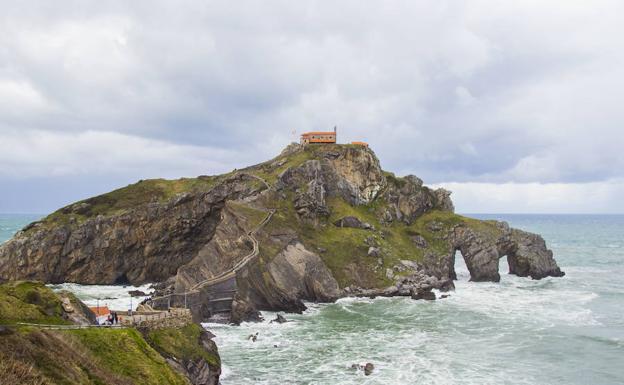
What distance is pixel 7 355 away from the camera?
2208 cm

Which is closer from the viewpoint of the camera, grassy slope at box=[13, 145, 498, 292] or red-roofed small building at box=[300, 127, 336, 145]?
grassy slope at box=[13, 145, 498, 292]

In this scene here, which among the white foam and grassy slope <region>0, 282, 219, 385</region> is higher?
grassy slope <region>0, 282, 219, 385</region>

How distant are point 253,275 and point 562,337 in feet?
156

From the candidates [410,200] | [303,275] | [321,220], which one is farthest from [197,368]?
[410,200]

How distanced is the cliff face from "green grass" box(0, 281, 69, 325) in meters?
41.5

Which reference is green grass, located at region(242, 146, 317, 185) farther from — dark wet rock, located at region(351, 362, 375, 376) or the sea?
dark wet rock, located at region(351, 362, 375, 376)

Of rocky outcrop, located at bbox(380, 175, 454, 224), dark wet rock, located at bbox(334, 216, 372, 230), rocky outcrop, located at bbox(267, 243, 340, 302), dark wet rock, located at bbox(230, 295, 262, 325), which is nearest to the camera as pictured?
dark wet rock, located at bbox(230, 295, 262, 325)

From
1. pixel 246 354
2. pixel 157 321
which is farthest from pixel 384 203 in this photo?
pixel 157 321

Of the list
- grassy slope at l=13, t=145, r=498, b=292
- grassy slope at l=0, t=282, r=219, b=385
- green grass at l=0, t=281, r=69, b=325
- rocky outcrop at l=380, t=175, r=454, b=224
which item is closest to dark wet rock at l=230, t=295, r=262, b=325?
grassy slope at l=13, t=145, r=498, b=292

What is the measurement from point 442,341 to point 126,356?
4346cm

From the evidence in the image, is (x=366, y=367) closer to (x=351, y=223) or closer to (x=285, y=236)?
(x=285, y=236)

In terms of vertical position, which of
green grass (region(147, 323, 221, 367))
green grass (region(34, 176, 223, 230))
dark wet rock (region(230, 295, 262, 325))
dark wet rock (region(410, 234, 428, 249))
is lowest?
dark wet rock (region(230, 295, 262, 325))

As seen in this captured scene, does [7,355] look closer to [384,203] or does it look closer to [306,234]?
[306,234]

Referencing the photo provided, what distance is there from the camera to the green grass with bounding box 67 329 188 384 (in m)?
31.2
